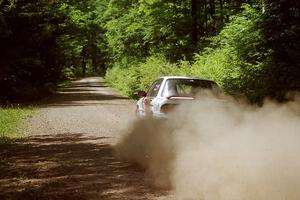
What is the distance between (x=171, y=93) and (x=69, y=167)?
3067mm

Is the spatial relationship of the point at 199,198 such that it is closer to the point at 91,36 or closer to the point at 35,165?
the point at 35,165

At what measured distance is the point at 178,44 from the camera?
3114cm

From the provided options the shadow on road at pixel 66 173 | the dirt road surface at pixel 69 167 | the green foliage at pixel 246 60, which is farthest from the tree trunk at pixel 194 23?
the shadow on road at pixel 66 173

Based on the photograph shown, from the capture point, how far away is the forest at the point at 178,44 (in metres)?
15.4

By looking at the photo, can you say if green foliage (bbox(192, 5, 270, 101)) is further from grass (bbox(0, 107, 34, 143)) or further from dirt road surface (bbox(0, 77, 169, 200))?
grass (bbox(0, 107, 34, 143))

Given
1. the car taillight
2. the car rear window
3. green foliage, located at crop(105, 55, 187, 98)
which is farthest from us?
green foliage, located at crop(105, 55, 187, 98)

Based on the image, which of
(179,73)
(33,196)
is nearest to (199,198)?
(33,196)

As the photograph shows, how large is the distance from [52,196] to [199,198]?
250 cm

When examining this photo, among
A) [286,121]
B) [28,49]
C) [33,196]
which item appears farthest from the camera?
[28,49]

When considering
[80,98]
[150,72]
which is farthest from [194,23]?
[80,98]

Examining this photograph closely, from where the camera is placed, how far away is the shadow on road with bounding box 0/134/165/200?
8031mm

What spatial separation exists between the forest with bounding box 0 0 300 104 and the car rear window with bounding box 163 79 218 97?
3.48 meters

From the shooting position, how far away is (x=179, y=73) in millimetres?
23109

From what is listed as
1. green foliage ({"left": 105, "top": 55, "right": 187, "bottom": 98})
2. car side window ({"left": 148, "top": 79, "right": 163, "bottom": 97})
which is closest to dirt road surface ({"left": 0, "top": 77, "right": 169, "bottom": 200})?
car side window ({"left": 148, "top": 79, "right": 163, "bottom": 97})
